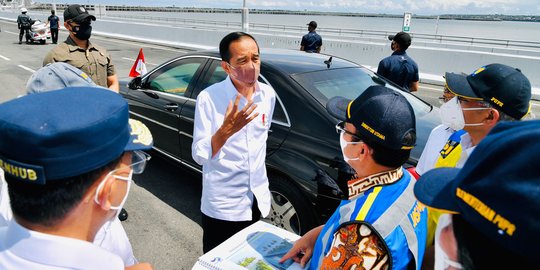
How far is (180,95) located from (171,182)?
1232 millimetres

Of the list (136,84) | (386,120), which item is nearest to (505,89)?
(386,120)

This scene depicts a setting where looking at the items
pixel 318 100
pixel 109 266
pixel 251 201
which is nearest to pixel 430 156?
pixel 318 100

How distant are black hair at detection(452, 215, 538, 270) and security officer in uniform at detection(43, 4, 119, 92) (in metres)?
3.94

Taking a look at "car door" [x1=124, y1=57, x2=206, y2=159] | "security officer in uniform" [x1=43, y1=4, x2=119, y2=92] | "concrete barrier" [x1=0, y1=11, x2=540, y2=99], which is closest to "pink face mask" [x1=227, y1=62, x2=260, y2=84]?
"car door" [x1=124, y1=57, x2=206, y2=159]

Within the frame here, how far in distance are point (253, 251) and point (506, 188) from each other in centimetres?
141

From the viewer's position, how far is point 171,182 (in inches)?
190

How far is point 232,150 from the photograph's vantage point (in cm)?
241

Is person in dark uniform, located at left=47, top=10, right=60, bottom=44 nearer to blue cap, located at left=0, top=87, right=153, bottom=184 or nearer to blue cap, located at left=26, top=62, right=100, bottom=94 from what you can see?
blue cap, located at left=26, top=62, right=100, bottom=94

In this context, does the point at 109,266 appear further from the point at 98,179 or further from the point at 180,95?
the point at 180,95

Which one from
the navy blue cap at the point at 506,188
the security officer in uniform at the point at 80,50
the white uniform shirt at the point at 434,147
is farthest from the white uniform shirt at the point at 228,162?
the security officer in uniform at the point at 80,50

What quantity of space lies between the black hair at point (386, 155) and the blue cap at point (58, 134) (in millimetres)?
963

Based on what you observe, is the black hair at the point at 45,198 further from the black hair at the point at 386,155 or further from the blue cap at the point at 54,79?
the blue cap at the point at 54,79

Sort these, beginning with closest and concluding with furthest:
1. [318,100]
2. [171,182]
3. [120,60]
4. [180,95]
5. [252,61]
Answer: [252,61] < [318,100] < [180,95] < [171,182] < [120,60]

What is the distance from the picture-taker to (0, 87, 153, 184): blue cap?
0.94m
